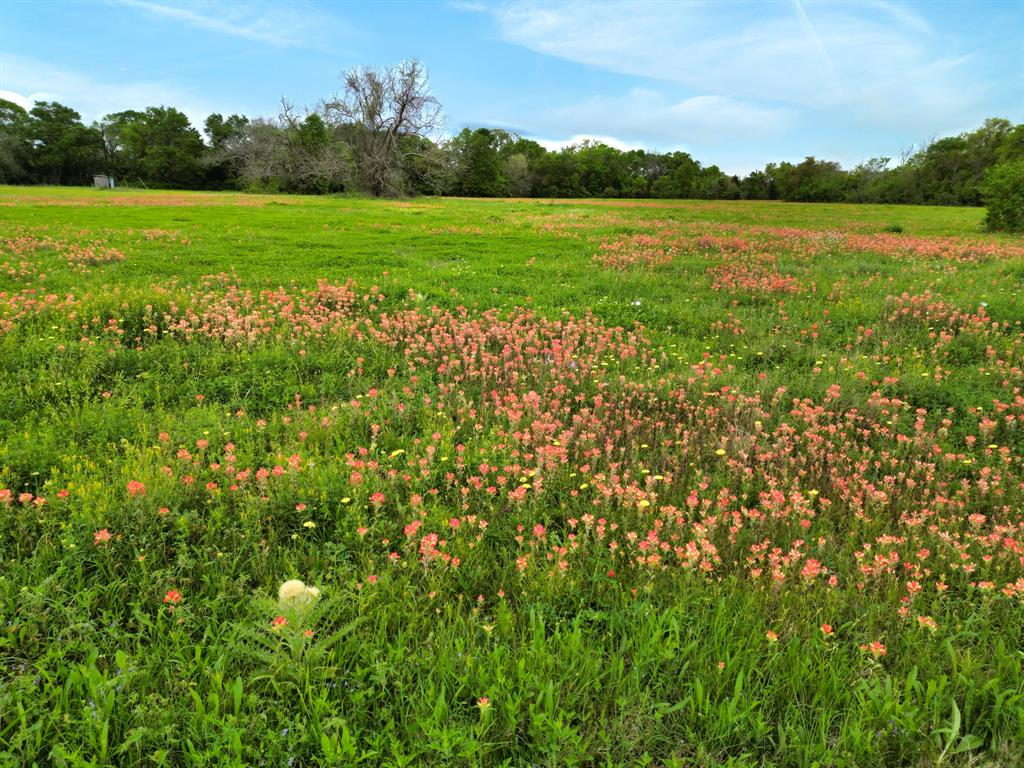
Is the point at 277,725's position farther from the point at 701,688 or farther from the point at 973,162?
the point at 973,162

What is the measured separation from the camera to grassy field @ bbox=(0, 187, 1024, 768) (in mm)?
2420

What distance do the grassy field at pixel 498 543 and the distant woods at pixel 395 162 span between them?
54.3m

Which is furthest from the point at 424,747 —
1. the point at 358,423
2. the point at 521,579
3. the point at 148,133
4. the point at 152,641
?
the point at 148,133

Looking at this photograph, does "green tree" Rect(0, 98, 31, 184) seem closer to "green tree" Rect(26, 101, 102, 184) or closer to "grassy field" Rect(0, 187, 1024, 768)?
"green tree" Rect(26, 101, 102, 184)

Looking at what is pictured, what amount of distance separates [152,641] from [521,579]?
79.4 inches

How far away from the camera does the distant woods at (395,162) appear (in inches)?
2270

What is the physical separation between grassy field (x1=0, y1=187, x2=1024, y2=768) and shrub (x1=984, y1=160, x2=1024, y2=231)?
21.1 m

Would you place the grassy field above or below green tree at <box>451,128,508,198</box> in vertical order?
below

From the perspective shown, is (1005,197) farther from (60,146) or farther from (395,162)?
(60,146)

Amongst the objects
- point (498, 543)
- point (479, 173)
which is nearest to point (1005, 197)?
point (498, 543)

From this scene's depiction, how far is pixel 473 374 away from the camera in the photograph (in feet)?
21.1

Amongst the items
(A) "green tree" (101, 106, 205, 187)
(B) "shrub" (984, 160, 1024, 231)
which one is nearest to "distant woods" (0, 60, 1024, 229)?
(A) "green tree" (101, 106, 205, 187)

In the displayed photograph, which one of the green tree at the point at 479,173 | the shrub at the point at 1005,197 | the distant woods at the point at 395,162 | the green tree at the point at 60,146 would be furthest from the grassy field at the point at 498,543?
the green tree at the point at 60,146

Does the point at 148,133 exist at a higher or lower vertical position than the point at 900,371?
higher
